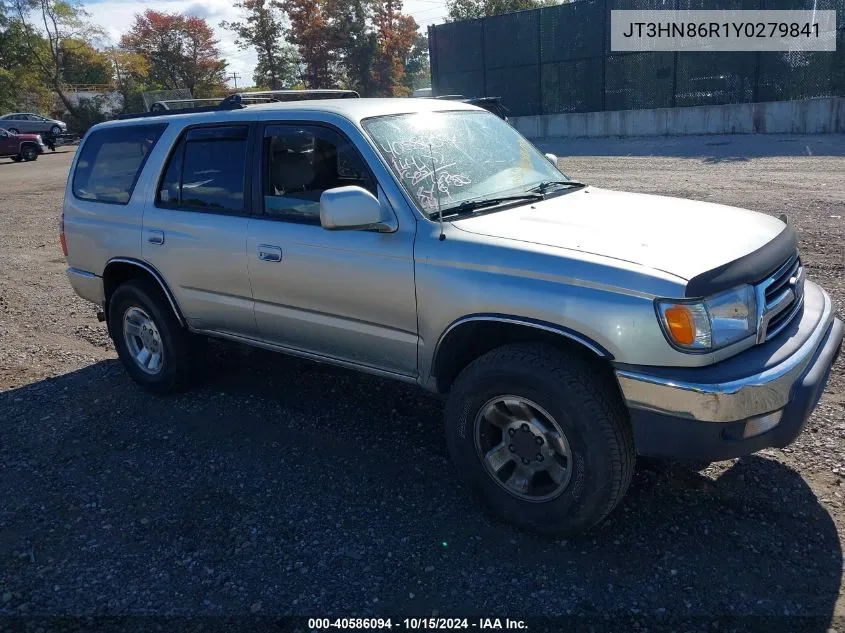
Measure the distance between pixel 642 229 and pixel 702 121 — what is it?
62.6 feet

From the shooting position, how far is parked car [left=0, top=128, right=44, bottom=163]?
29.1 m

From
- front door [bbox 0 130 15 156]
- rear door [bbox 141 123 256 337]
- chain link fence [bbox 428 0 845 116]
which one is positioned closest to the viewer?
rear door [bbox 141 123 256 337]

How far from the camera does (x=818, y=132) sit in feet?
60.1

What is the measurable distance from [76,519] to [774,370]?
11.3 feet

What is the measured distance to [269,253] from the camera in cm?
407

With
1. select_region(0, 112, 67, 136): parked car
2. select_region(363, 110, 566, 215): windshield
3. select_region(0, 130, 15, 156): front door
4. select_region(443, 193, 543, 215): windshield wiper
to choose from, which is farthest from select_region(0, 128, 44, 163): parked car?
select_region(443, 193, 543, 215): windshield wiper

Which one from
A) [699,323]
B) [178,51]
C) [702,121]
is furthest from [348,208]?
[178,51]

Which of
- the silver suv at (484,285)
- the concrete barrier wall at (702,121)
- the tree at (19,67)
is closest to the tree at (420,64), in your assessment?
the tree at (19,67)

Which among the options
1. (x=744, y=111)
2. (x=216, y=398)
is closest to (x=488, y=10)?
(x=744, y=111)

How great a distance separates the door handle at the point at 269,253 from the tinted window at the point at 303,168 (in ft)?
0.62

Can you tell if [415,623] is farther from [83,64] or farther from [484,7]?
[83,64]

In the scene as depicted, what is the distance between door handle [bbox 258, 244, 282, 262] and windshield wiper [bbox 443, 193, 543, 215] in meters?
1.05

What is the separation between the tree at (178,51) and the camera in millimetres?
46000

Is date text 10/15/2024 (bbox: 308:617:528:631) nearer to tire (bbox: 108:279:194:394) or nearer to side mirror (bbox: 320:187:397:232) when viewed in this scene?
side mirror (bbox: 320:187:397:232)
